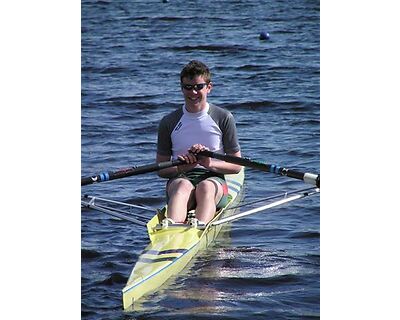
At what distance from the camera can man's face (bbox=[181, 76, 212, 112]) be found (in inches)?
126

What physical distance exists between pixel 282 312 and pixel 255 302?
128mm

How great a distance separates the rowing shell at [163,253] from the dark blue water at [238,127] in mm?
41

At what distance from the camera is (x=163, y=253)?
119 inches

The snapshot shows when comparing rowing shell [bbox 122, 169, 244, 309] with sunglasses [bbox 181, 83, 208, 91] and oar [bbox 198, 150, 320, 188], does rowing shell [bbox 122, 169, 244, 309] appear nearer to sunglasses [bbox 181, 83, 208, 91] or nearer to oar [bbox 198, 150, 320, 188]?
oar [bbox 198, 150, 320, 188]

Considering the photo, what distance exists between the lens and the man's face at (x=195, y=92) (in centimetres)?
321

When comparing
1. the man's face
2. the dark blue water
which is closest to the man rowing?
the man's face

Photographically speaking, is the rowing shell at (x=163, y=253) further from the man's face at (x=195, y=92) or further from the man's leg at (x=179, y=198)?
the man's face at (x=195, y=92)

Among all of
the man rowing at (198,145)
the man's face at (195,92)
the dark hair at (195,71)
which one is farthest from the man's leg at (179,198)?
the dark hair at (195,71)

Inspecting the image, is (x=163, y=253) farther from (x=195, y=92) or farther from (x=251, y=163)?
(x=195, y=92)

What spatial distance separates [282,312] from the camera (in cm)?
278

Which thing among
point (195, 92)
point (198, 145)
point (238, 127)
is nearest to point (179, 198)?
point (198, 145)

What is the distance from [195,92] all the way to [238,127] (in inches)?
30.5
